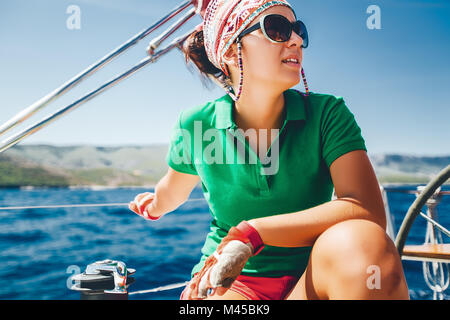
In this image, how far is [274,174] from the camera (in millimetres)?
967

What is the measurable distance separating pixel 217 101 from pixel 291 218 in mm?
525

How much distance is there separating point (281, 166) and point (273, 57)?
30 cm

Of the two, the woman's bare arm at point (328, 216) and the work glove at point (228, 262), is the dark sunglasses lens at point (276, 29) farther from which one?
the work glove at point (228, 262)

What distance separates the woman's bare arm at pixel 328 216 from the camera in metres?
0.79

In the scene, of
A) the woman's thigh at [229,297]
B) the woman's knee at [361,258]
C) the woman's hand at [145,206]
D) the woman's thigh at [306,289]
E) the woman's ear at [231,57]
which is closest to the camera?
the woman's knee at [361,258]

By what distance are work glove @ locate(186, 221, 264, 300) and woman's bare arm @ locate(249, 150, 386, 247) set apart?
3 centimetres

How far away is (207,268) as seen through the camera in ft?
2.53

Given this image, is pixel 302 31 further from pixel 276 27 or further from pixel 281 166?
pixel 281 166

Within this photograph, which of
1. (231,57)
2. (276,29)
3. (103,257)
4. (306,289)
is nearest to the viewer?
(306,289)

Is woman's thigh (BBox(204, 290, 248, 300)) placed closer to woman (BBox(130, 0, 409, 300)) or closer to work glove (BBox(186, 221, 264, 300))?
woman (BBox(130, 0, 409, 300))

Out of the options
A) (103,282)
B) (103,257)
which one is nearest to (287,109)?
(103,282)

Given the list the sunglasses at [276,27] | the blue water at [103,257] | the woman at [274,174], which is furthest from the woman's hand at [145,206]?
the sunglasses at [276,27]

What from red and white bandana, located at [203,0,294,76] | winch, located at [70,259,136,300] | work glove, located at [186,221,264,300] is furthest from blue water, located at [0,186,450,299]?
red and white bandana, located at [203,0,294,76]

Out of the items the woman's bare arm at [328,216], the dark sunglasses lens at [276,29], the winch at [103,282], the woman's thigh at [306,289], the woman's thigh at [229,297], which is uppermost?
the dark sunglasses lens at [276,29]
